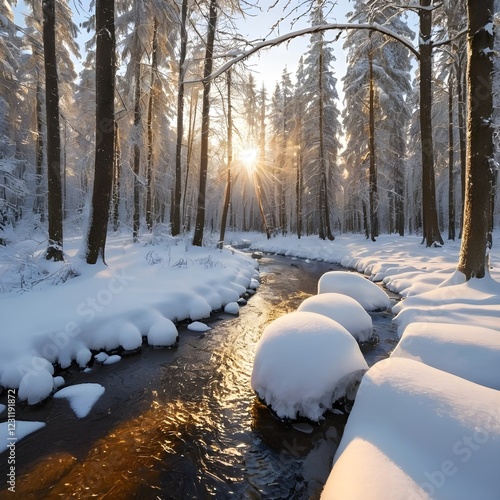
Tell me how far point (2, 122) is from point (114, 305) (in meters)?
17.1

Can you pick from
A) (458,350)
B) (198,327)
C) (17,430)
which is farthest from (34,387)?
(458,350)

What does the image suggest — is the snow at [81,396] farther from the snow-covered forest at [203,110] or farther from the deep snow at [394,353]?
the snow-covered forest at [203,110]

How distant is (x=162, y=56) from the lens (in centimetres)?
1383

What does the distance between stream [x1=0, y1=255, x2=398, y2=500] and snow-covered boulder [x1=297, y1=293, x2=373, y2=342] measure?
0.49 metres

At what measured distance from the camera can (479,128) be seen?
4.84m

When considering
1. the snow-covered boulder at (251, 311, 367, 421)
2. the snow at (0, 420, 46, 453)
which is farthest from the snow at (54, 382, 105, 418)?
the snow-covered boulder at (251, 311, 367, 421)

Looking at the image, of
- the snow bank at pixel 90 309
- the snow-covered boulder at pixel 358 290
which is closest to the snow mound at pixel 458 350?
the snow-covered boulder at pixel 358 290

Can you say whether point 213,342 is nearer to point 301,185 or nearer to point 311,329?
point 311,329

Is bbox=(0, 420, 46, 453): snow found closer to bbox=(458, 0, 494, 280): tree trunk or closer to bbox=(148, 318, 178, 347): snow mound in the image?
bbox=(148, 318, 178, 347): snow mound

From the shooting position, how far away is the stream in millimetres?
2500

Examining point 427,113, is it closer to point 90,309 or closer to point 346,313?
point 346,313

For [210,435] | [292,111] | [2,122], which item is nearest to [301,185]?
[292,111]

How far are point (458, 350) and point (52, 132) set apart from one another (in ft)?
30.9

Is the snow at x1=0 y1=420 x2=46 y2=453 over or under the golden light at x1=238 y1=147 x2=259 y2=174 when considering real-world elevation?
under
